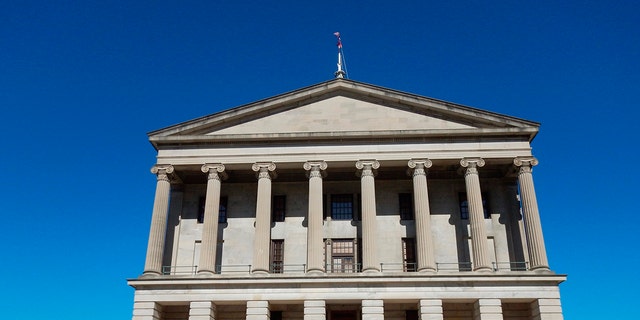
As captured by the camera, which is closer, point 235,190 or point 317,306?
point 317,306

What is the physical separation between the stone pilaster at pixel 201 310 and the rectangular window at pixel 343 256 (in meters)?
8.63

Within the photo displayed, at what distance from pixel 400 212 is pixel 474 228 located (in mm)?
6057

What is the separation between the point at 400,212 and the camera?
41.5m

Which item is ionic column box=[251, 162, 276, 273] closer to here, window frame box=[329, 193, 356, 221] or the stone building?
the stone building

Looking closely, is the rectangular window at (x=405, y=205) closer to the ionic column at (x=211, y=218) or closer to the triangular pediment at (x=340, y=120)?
the triangular pediment at (x=340, y=120)

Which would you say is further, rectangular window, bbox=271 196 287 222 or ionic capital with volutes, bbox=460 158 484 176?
rectangular window, bbox=271 196 287 222

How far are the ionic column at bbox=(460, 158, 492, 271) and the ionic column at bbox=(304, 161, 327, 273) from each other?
9237 millimetres

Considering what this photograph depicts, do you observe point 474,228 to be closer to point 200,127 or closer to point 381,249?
point 381,249

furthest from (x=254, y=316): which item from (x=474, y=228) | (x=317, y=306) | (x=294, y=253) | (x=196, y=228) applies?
(x=474, y=228)

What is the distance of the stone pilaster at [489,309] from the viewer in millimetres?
34312

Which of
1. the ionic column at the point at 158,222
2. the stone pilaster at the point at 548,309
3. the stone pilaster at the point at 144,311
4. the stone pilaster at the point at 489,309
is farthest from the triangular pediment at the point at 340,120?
the stone pilaster at the point at 548,309

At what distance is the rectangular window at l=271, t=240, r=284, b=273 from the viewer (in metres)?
40.3

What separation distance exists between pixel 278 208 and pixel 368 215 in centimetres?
764

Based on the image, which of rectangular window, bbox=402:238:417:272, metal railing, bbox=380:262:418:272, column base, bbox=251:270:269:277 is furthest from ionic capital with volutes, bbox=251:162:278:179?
rectangular window, bbox=402:238:417:272
